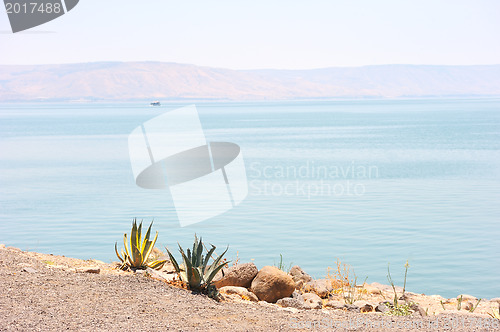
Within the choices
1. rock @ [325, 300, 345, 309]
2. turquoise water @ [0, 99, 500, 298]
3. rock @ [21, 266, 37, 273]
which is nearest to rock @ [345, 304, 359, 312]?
rock @ [325, 300, 345, 309]

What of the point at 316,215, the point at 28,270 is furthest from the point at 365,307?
the point at 316,215

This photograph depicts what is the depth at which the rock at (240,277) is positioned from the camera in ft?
26.4

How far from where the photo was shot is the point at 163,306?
19.7ft

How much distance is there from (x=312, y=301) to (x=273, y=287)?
55 centimetres

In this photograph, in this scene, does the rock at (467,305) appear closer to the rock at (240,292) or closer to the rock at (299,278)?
the rock at (299,278)

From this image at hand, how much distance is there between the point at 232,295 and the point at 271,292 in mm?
609

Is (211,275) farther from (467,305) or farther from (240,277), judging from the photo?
(467,305)

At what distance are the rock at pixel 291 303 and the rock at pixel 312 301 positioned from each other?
71 millimetres

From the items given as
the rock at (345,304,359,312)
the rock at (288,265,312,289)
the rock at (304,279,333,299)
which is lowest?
the rock at (304,279,333,299)

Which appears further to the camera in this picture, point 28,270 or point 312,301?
point 312,301

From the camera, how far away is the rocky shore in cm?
543

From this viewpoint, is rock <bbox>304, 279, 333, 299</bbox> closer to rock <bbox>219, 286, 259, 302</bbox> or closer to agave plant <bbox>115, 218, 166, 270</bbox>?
rock <bbox>219, 286, 259, 302</bbox>

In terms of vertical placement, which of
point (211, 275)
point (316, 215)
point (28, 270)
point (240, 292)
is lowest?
point (316, 215)

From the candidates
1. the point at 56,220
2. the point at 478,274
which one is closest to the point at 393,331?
the point at 478,274
